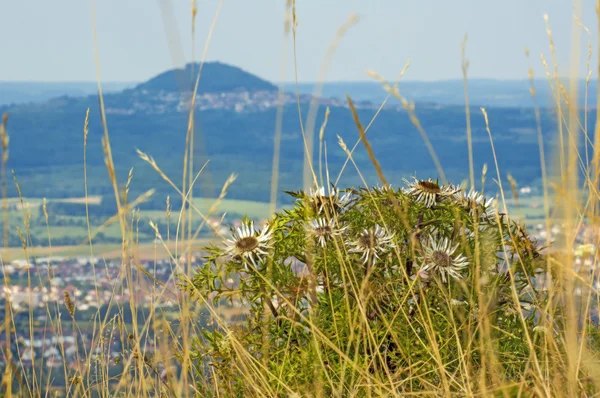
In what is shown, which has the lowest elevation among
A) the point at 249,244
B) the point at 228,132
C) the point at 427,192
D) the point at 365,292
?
the point at 228,132

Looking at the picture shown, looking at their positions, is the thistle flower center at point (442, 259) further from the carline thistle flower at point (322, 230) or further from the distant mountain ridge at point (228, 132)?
the distant mountain ridge at point (228, 132)

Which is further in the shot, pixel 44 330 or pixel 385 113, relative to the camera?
pixel 385 113

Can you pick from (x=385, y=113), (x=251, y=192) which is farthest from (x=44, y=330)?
(x=385, y=113)

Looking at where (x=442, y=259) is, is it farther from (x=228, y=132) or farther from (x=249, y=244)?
(x=228, y=132)

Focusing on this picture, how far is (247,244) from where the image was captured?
6.35ft

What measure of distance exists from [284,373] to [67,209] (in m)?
38.8

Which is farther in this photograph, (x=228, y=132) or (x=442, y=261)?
(x=228, y=132)

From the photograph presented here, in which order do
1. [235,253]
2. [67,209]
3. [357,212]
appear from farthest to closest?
[67,209]
[357,212]
[235,253]

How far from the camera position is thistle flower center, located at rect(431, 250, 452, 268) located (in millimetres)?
1919

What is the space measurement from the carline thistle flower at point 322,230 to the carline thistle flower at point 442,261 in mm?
234

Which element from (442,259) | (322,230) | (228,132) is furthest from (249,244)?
(228,132)

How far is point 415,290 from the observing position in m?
1.98

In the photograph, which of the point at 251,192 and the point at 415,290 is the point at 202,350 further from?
the point at 251,192

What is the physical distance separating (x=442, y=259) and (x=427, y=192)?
0.67 feet
